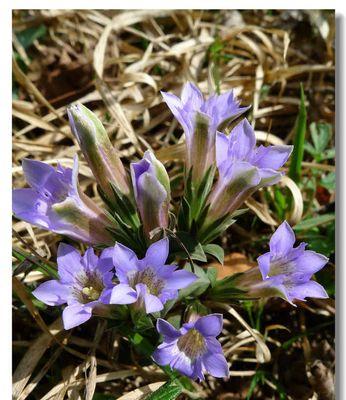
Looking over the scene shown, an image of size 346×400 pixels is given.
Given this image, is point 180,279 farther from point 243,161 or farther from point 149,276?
point 243,161

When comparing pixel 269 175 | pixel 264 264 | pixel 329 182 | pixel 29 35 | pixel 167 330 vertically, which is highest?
pixel 29 35

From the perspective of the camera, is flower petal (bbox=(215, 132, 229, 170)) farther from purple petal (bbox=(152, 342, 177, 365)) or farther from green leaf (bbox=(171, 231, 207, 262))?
purple petal (bbox=(152, 342, 177, 365))

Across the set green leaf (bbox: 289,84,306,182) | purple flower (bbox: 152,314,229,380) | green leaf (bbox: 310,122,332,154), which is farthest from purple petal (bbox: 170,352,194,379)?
green leaf (bbox: 310,122,332,154)

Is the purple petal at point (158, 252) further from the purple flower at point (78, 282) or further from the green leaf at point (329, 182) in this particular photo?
the green leaf at point (329, 182)

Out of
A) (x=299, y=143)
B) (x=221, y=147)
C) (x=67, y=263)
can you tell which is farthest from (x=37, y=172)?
(x=299, y=143)
